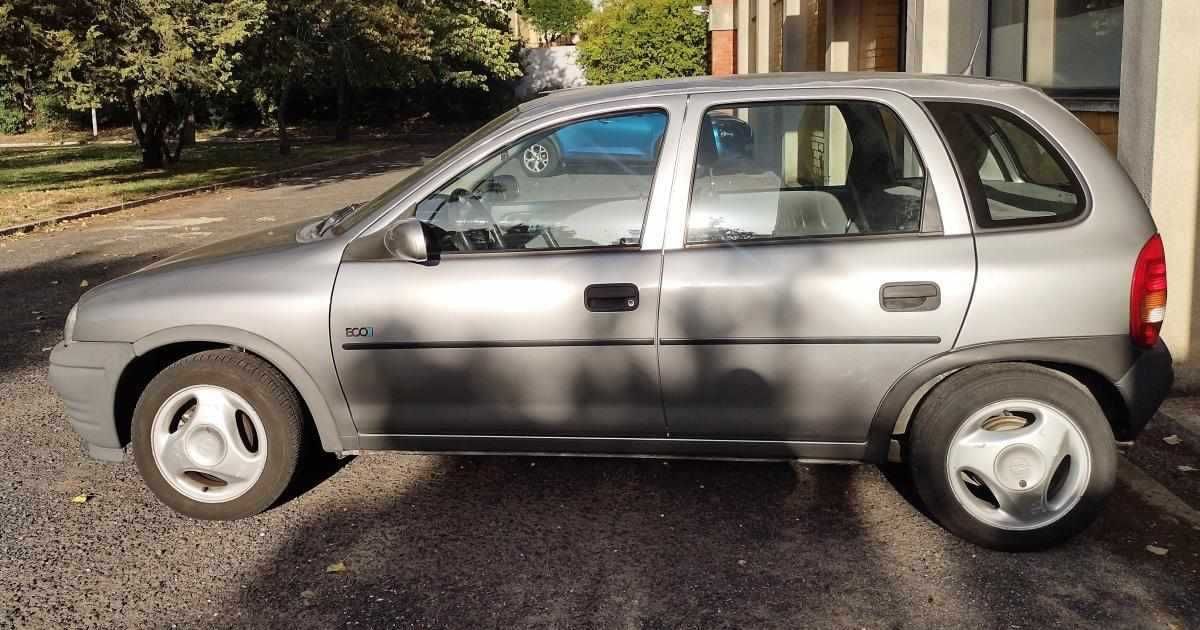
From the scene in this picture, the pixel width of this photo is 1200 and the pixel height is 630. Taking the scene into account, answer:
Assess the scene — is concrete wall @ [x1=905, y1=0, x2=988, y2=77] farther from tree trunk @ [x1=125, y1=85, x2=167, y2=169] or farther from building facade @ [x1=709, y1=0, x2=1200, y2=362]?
tree trunk @ [x1=125, y1=85, x2=167, y2=169]

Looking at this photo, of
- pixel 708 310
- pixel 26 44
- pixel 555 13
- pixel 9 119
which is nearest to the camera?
pixel 708 310

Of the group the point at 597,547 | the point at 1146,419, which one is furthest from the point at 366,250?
the point at 1146,419

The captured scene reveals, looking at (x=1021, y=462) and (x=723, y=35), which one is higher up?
(x=723, y=35)

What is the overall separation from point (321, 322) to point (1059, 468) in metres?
2.81

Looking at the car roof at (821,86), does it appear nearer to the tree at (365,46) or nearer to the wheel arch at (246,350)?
the wheel arch at (246,350)

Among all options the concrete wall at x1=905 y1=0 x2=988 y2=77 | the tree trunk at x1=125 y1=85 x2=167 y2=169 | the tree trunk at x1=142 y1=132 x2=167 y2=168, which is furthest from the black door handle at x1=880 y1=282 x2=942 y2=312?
A: the tree trunk at x1=142 y1=132 x2=167 y2=168

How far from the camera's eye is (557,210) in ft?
15.0

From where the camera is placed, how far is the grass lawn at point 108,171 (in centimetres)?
1903

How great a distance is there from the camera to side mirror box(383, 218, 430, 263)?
Result: 438cm

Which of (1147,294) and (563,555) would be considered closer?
(1147,294)

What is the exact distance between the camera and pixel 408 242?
14.5ft

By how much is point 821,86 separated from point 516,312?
4.75 ft

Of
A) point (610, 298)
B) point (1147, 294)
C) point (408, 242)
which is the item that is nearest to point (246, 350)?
point (408, 242)

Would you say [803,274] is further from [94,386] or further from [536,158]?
[94,386]
